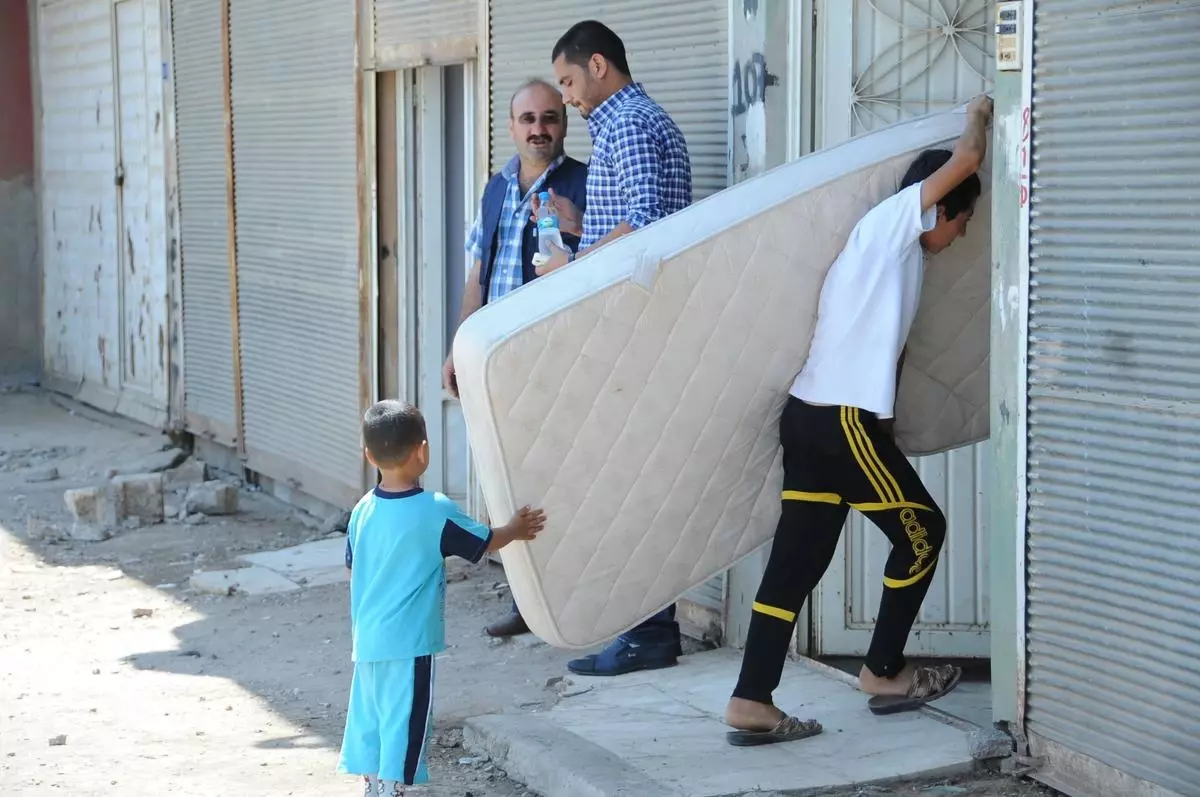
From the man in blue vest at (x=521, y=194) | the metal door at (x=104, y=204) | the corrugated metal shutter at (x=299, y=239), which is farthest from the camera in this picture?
the metal door at (x=104, y=204)

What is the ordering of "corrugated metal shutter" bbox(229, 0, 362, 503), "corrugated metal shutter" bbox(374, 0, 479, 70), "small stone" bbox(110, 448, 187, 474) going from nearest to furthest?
1. "corrugated metal shutter" bbox(374, 0, 479, 70)
2. "corrugated metal shutter" bbox(229, 0, 362, 503)
3. "small stone" bbox(110, 448, 187, 474)

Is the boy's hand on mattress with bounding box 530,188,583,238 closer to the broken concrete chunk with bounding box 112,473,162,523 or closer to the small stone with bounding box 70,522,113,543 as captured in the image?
the small stone with bounding box 70,522,113,543

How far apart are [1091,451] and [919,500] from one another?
51 centimetres

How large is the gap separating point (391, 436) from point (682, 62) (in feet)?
7.63

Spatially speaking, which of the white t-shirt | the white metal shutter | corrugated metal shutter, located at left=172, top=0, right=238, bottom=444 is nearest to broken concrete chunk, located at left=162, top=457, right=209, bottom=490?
corrugated metal shutter, located at left=172, top=0, right=238, bottom=444

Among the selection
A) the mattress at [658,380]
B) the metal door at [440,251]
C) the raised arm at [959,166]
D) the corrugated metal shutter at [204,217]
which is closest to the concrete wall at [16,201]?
the corrugated metal shutter at [204,217]

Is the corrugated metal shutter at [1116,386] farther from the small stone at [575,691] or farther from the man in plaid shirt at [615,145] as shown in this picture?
the small stone at [575,691]

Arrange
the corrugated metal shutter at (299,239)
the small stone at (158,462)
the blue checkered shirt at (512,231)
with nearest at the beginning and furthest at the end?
the blue checkered shirt at (512,231), the corrugated metal shutter at (299,239), the small stone at (158,462)

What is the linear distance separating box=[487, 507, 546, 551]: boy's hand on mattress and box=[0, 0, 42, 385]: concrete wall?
35.8ft

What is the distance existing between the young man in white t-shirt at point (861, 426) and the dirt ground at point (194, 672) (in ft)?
1.61

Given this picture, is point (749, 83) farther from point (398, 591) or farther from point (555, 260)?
point (398, 591)

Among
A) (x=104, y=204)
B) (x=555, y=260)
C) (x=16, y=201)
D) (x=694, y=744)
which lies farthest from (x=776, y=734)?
(x=16, y=201)

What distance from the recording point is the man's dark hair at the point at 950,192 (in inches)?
161

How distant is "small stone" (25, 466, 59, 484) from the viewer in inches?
389
